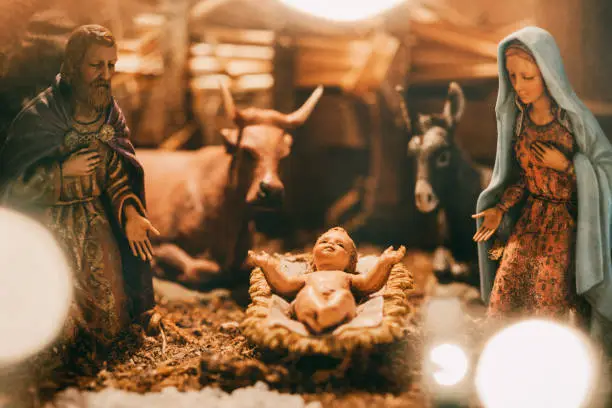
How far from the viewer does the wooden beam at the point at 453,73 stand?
6883 millimetres

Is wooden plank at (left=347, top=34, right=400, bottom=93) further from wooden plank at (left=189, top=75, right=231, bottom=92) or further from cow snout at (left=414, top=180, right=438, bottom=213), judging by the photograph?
cow snout at (left=414, top=180, right=438, bottom=213)

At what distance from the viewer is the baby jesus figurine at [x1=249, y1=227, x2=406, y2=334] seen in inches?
155

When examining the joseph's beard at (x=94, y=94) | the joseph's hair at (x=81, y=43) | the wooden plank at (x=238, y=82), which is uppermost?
the wooden plank at (x=238, y=82)

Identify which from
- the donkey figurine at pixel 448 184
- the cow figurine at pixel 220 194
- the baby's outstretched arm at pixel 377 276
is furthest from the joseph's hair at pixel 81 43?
the donkey figurine at pixel 448 184

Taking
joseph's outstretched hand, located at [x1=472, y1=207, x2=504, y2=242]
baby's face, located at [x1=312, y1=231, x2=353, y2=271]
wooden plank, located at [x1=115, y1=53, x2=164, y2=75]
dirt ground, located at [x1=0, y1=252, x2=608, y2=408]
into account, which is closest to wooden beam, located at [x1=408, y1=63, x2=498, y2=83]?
joseph's outstretched hand, located at [x1=472, y1=207, x2=504, y2=242]

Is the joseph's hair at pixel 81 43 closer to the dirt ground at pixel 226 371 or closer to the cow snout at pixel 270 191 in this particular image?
the cow snout at pixel 270 191

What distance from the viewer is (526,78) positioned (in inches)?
160

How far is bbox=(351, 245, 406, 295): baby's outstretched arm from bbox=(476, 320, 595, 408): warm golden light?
883 mm

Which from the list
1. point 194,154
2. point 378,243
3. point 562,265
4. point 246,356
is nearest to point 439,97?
point 378,243

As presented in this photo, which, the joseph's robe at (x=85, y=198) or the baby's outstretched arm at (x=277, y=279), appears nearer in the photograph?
the joseph's robe at (x=85, y=198)

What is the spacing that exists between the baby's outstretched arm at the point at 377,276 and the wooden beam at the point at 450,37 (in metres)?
3.70

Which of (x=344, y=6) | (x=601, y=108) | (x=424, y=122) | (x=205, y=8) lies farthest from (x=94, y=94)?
(x=601, y=108)

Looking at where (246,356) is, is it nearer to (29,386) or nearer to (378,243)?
(29,386)

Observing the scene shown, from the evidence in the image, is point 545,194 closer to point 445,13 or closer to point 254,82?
point 254,82
